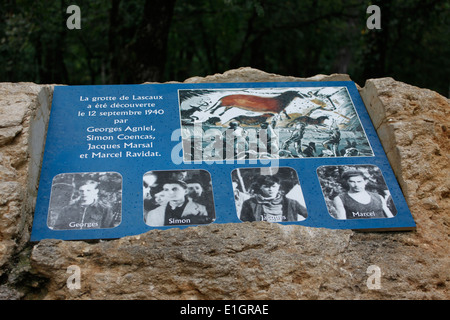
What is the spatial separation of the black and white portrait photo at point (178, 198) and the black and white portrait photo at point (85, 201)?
0.62 feet

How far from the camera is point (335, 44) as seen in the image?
1036cm

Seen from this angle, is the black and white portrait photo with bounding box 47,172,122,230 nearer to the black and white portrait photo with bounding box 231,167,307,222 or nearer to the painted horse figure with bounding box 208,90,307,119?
the black and white portrait photo with bounding box 231,167,307,222

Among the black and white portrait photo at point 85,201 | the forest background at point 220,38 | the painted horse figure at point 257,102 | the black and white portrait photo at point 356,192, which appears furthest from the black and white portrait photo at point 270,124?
the forest background at point 220,38

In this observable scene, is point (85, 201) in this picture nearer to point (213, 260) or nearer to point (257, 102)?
point (213, 260)

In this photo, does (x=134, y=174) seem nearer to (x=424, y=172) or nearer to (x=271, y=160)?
(x=271, y=160)

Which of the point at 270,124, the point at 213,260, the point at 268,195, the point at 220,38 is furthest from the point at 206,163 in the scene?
the point at 220,38

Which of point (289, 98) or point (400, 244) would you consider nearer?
point (400, 244)

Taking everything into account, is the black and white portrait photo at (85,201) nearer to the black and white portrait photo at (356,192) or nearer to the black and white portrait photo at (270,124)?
the black and white portrait photo at (270,124)

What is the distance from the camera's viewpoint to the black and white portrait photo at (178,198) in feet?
10.4

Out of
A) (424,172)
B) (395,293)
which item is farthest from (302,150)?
(395,293)

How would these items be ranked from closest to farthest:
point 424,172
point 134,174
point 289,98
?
point 134,174 → point 424,172 → point 289,98

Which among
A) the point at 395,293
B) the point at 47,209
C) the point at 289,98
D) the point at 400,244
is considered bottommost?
the point at 395,293

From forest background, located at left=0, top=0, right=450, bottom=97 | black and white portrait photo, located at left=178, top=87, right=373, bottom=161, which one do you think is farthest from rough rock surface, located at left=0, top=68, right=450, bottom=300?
forest background, located at left=0, top=0, right=450, bottom=97

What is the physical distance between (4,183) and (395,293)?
94.5 inches
